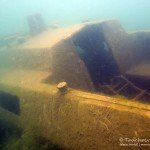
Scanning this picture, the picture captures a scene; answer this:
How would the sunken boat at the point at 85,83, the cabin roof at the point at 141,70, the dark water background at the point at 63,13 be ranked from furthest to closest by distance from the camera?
the dark water background at the point at 63,13, the cabin roof at the point at 141,70, the sunken boat at the point at 85,83

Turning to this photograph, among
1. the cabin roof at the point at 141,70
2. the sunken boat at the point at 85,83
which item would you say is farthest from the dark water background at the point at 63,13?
the cabin roof at the point at 141,70

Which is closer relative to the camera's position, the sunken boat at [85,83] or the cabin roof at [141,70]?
the sunken boat at [85,83]

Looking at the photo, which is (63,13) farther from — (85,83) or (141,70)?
(85,83)

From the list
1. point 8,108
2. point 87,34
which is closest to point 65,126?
point 8,108

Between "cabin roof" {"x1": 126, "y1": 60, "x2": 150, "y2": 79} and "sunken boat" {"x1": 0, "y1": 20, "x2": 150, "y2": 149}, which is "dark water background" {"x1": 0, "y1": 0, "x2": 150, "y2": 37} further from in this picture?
"cabin roof" {"x1": 126, "y1": 60, "x2": 150, "y2": 79}

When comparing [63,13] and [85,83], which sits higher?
[85,83]

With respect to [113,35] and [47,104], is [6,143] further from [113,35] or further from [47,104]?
[113,35]

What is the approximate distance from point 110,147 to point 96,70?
495 cm

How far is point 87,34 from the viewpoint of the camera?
28.5 feet

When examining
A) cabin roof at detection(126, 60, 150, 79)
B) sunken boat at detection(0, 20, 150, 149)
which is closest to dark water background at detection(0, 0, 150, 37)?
sunken boat at detection(0, 20, 150, 149)

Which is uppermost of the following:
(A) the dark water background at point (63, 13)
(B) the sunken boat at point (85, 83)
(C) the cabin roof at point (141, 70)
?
(B) the sunken boat at point (85, 83)

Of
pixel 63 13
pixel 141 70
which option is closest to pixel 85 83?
pixel 141 70

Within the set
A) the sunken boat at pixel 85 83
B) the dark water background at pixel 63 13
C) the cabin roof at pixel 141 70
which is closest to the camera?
the sunken boat at pixel 85 83

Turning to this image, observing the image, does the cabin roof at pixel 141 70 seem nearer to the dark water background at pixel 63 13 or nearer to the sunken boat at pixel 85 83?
the sunken boat at pixel 85 83
